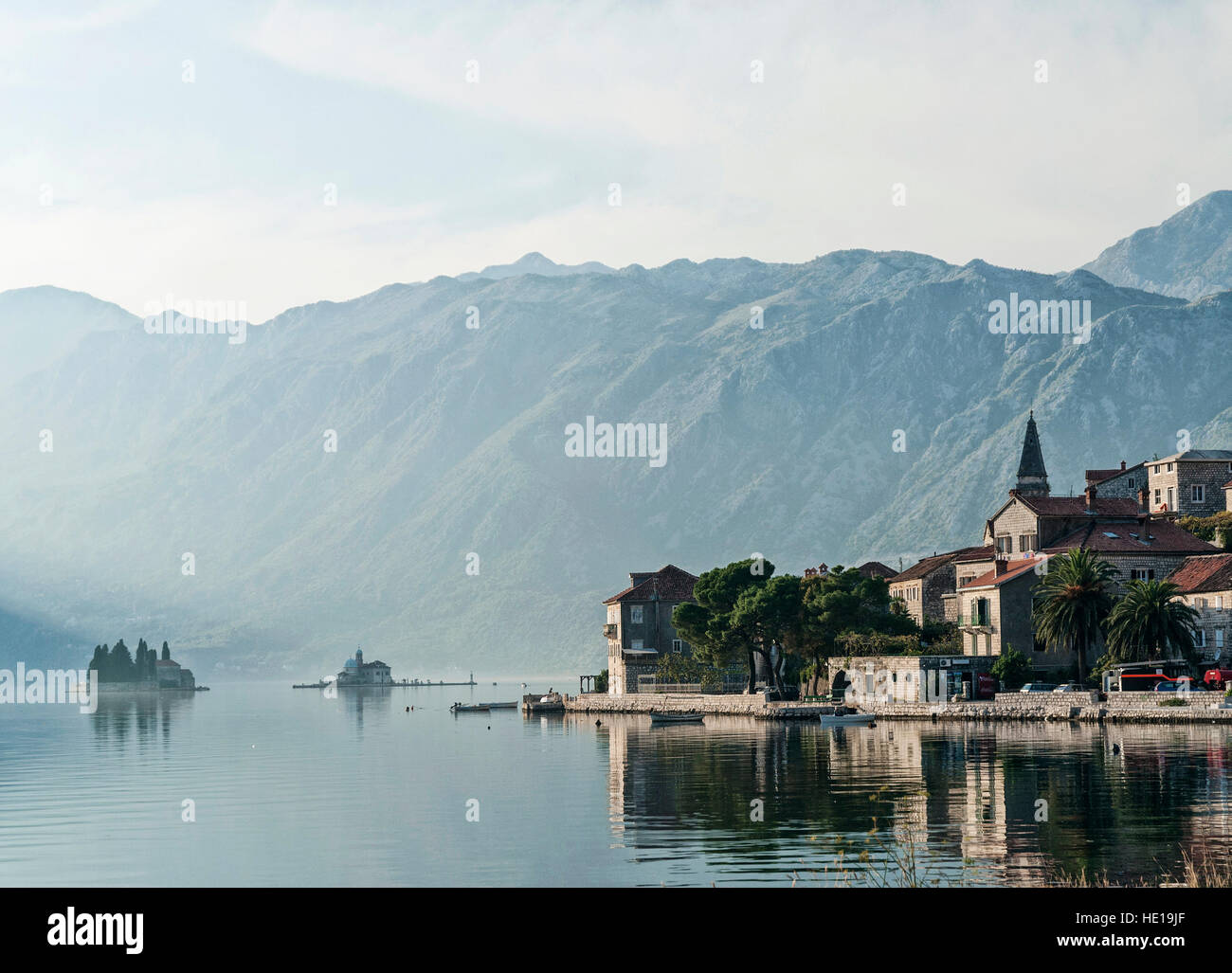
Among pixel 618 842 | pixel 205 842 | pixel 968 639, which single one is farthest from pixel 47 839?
pixel 968 639

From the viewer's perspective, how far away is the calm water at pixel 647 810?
145 ft

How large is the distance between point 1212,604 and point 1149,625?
1084 centimetres

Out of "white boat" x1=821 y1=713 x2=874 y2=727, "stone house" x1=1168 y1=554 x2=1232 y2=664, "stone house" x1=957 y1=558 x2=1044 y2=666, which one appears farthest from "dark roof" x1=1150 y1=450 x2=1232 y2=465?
"white boat" x1=821 y1=713 x2=874 y2=727

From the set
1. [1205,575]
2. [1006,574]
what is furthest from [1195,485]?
[1006,574]

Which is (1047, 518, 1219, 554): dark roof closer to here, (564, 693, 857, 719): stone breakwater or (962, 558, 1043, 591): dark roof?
(962, 558, 1043, 591): dark roof

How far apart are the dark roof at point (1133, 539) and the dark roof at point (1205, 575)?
380cm

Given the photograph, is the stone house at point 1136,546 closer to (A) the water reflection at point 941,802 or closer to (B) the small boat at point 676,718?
(A) the water reflection at point 941,802

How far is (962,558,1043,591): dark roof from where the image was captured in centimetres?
12088

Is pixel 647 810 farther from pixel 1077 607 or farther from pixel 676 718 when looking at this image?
pixel 676 718

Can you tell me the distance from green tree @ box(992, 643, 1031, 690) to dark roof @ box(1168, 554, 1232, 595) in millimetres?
13088

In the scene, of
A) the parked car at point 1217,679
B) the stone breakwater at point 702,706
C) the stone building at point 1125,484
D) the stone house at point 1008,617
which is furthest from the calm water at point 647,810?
the stone building at point 1125,484

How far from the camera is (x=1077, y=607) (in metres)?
111

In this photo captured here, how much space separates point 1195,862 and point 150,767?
258 feet
